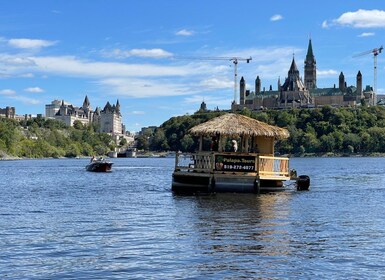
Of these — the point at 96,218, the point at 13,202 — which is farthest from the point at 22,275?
the point at 13,202

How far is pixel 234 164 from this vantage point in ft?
147

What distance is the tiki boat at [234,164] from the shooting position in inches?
1745

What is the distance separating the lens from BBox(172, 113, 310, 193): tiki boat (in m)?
44.3

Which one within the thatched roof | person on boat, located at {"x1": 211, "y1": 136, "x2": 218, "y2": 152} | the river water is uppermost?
the thatched roof

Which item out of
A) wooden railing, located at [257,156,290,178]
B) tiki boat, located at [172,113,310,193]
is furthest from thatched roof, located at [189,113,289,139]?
wooden railing, located at [257,156,290,178]

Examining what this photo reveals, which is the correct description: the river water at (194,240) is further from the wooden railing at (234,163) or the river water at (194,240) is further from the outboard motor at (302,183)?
the outboard motor at (302,183)

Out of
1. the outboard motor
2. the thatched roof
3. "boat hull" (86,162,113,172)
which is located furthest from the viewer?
"boat hull" (86,162,113,172)

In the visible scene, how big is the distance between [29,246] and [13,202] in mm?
19869

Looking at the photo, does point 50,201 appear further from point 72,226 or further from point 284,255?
point 284,255

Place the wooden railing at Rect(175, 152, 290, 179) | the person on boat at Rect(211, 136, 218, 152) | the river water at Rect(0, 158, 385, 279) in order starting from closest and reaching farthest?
the river water at Rect(0, 158, 385, 279)
the wooden railing at Rect(175, 152, 290, 179)
the person on boat at Rect(211, 136, 218, 152)

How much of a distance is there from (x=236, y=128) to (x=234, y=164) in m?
2.36

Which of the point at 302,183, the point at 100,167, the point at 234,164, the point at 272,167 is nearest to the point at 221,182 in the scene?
the point at 234,164

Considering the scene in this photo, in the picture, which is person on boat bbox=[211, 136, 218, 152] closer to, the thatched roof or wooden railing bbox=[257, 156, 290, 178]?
the thatched roof

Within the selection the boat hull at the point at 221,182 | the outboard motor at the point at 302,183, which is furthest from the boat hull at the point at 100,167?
the boat hull at the point at 221,182
